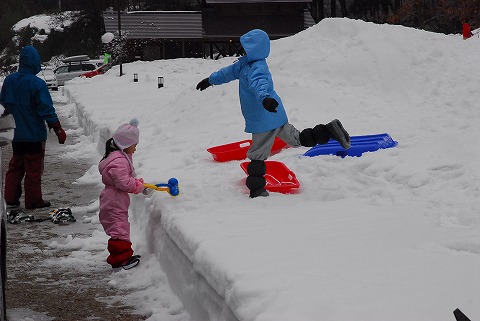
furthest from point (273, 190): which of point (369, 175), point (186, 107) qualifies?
point (186, 107)

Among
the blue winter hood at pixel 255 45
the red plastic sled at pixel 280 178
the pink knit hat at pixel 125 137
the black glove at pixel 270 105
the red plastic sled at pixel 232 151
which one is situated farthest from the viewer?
the red plastic sled at pixel 232 151

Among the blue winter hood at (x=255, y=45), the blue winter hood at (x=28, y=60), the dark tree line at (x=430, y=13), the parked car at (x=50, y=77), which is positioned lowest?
the parked car at (x=50, y=77)

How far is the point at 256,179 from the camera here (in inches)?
251

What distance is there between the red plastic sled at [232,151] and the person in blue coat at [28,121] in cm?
180

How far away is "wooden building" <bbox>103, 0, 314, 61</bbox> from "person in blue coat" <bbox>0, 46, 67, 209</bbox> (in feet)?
117

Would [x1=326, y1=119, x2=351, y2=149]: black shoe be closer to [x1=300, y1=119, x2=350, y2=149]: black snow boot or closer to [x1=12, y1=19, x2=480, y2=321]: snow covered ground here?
[x1=300, y1=119, x2=350, y2=149]: black snow boot

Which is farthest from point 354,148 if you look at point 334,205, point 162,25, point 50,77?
point 162,25

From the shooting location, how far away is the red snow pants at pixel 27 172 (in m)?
7.98

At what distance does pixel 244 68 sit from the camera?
21.3ft

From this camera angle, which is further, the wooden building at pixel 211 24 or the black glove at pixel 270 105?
the wooden building at pixel 211 24

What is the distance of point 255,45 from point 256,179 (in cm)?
120

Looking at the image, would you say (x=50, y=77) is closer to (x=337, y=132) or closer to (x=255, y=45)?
(x=255, y=45)

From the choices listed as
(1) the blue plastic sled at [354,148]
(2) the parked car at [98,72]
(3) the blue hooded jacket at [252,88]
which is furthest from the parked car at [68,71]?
(3) the blue hooded jacket at [252,88]

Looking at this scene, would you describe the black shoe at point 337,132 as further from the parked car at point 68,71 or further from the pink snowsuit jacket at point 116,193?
the parked car at point 68,71
